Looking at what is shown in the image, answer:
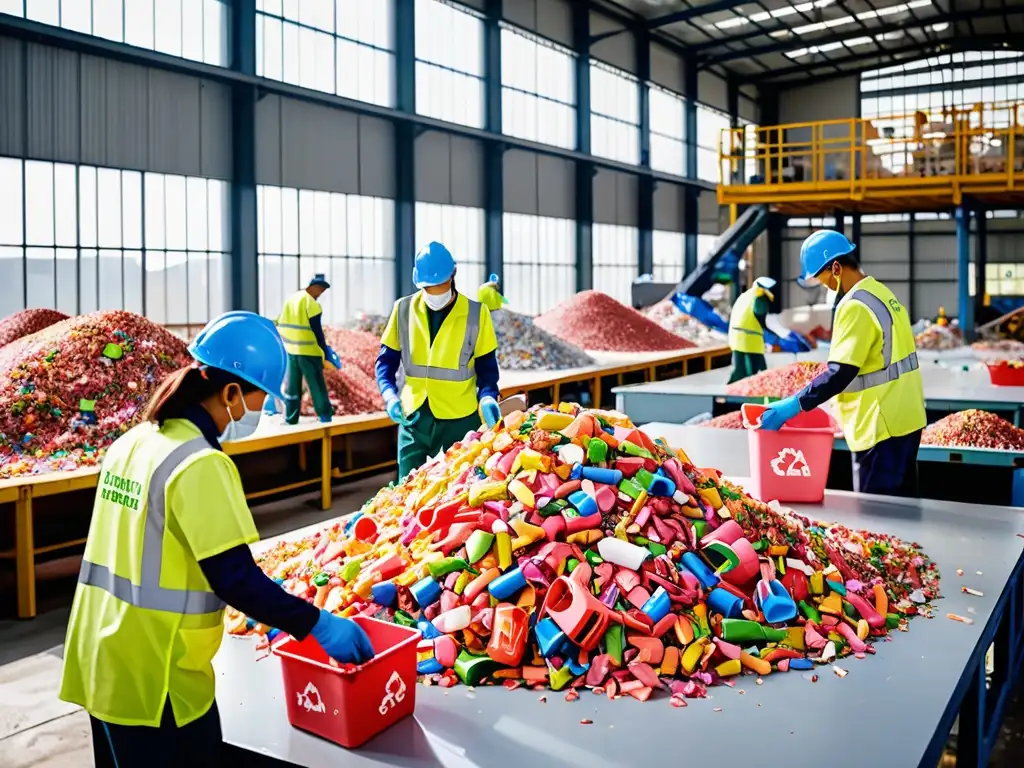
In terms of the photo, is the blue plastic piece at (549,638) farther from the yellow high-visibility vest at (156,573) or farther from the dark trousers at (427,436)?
the dark trousers at (427,436)

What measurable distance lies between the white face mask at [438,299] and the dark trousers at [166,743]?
272 cm

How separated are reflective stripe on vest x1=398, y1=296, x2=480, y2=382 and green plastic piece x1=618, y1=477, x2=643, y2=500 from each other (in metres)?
1.83

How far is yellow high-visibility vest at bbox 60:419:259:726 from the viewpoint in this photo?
5.92 ft

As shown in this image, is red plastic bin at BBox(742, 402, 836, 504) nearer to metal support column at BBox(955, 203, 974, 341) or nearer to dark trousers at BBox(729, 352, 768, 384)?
dark trousers at BBox(729, 352, 768, 384)

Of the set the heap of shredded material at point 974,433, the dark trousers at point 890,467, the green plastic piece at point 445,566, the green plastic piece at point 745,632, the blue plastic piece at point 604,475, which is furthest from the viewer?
the heap of shredded material at point 974,433

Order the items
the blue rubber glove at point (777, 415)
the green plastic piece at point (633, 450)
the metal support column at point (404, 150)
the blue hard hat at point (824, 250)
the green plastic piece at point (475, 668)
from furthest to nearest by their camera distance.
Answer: the metal support column at point (404, 150), the blue hard hat at point (824, 250), the blue rubber glove at point (777, 415), the green plastic piece at point (633, 450), the green plastic piece at point (475, 668)

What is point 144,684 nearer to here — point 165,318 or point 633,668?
point 633,668

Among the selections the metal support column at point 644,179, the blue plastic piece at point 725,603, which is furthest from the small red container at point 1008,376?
the metal support column at point 644,179

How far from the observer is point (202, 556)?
179 cm

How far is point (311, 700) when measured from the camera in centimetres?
208

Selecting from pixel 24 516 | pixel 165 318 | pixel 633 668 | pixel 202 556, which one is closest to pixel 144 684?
pixel 202 556

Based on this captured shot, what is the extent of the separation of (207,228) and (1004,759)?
12332 millimetres

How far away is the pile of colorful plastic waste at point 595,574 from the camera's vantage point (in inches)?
93.7

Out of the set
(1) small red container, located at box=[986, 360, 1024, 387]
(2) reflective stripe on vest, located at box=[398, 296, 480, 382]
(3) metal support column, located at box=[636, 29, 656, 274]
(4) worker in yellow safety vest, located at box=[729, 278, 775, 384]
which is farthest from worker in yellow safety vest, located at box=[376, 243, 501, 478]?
(3) metal support column, located at box=[636, 29, 656, 274]
